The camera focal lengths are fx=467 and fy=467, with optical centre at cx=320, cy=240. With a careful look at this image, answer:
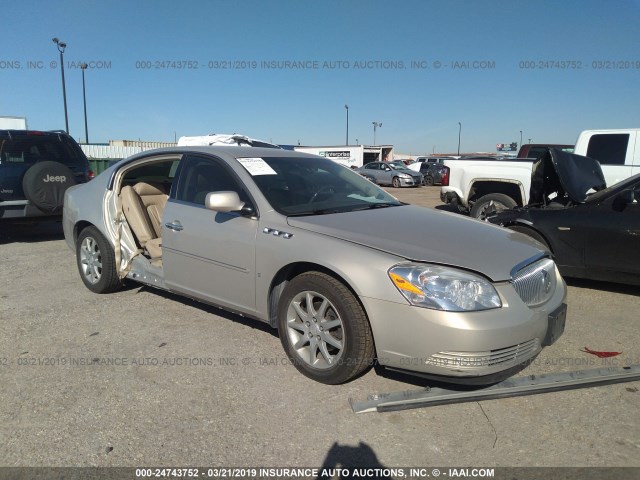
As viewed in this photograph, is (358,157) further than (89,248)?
Yes

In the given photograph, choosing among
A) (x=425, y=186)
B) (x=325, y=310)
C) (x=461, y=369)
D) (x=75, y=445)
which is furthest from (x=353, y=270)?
(x=425, y=186)

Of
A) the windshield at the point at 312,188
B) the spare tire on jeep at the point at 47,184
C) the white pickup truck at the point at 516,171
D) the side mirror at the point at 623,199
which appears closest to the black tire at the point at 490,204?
the white pickup truck at the point at 516,171

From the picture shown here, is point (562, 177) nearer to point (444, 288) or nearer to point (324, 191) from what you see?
point (324, 191)

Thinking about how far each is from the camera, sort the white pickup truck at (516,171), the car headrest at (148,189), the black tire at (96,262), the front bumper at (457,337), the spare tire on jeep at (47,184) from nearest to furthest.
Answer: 1. the front bumper at (457,337)
2. the black tire at (96,262)
3. the car headrest at (148,189)
4. the spare tire on jeep at (47,184)
5. the white pickup truck at (516,171)

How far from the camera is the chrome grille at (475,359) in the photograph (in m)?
2.51

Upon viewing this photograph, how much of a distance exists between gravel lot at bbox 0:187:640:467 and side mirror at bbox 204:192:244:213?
1.09 metres

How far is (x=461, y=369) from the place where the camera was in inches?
99.7

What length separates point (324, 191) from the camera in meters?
3.82

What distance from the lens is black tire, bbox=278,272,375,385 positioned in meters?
2.76

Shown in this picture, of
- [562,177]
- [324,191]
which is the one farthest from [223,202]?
[562,177]

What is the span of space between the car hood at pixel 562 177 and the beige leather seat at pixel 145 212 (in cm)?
448

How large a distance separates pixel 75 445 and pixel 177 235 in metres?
1.80

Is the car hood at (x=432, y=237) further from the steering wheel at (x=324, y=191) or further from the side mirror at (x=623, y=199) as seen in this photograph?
the side mirror at (x=623, y=199)

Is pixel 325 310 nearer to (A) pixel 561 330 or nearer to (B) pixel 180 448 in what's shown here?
(B) pixel 180 448
